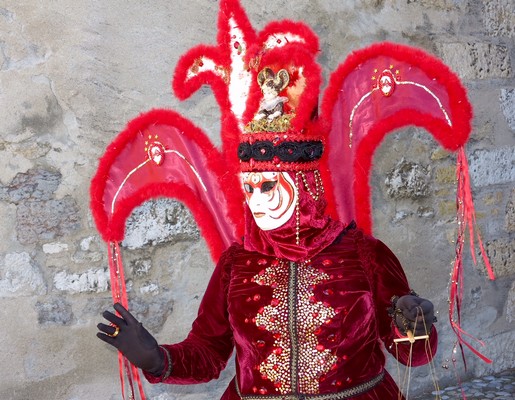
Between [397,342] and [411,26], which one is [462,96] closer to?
[397,342]

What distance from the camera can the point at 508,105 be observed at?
146 inches

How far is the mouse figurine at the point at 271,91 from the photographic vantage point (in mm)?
1856

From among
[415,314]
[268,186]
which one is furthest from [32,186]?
[415,314]

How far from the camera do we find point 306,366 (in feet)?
6.07

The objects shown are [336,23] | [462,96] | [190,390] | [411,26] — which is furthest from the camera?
[411,26]

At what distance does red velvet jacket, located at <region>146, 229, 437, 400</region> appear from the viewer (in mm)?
1854

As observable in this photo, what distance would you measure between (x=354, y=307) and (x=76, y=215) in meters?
1.28

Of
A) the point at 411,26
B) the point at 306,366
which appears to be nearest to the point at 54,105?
the point at 306,366

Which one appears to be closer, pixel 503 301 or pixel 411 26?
pixel 411 26

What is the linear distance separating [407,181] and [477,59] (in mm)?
789

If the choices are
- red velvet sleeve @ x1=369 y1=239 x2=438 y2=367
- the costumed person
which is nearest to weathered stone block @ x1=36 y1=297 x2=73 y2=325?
the costumed person

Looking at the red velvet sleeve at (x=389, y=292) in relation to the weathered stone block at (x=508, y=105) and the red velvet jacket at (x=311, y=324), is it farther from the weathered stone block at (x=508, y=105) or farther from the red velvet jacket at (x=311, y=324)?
the weathered stone block at (x=508, y=105)

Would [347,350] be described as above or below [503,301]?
above

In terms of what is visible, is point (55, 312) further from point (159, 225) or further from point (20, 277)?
point (159, 225)
